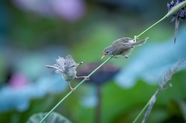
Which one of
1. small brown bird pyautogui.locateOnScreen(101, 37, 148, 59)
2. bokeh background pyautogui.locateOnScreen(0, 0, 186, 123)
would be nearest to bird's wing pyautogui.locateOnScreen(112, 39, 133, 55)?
small brown bird pyautogui.locateOnScreen(101, 37, 148, 59)

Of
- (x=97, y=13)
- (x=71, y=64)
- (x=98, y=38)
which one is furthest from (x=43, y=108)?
(x=97, y=13)

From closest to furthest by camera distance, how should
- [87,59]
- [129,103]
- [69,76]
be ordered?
[69,76] → [129,103] → [87,59]

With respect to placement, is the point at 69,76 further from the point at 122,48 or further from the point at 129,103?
the point at 129,103

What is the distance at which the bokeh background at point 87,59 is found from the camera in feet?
2.22

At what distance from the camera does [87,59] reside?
4.85 ft

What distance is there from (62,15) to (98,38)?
29cm

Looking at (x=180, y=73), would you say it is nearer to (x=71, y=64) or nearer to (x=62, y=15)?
(x=71, y=64)

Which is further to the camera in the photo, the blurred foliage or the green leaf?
the blurred foliage

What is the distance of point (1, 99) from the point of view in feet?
2.28

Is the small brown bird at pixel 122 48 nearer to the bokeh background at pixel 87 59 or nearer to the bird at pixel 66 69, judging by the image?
the bird at pixel 66 69

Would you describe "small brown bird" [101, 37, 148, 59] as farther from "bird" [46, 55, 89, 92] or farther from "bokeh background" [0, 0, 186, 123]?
"bokeh background" [0, 0, 186, 123]

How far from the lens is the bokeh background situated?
2.22ft

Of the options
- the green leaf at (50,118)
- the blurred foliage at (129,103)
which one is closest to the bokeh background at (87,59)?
the blurred foliage at (129,103)

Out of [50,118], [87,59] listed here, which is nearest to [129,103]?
[50,118]
